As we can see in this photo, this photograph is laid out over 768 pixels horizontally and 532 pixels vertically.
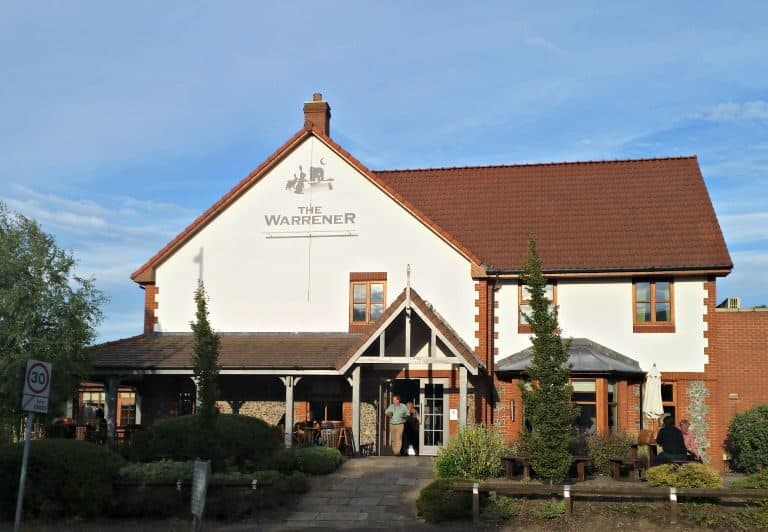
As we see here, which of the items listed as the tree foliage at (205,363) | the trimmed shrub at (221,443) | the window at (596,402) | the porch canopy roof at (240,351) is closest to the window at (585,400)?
the window at (596,402)

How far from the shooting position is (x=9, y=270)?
79.0ft

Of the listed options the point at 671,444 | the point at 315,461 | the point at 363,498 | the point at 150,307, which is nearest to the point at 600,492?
the point at 671,444

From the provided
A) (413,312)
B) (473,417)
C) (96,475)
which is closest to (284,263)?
(413,312)

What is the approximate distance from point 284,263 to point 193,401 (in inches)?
185

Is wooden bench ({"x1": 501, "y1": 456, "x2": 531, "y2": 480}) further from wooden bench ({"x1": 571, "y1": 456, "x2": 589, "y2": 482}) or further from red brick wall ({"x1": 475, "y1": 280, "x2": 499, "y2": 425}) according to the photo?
red brick wall ({"x1": 475, "y1": 280, "x2": 499, "y2": 425})

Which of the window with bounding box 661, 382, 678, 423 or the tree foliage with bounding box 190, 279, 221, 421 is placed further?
the window with bounding box 661, 382, 678, 423

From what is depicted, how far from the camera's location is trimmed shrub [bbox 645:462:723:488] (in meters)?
16.9

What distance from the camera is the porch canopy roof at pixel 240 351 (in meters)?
24.0

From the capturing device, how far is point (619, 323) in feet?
82.7

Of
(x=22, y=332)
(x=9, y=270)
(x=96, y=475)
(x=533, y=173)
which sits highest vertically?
(x=533, y=173)

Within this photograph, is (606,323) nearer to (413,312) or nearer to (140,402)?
(413,312)

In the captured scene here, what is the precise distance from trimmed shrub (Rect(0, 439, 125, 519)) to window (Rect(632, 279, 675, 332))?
1469 cm

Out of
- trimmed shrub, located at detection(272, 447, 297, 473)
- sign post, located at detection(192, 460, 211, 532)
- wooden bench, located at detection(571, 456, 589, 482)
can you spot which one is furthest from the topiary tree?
sign post, located at detection(192, 460, 211, 532)

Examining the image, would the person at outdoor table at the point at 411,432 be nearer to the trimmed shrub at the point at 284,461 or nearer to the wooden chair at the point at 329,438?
the wooden chair at the point at 329,438
